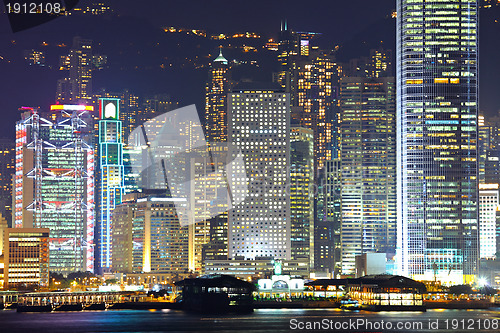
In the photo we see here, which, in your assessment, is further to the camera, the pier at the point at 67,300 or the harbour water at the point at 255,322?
the pier at the point at 67,300

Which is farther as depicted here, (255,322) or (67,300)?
(67,300)

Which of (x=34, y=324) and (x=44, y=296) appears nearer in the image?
(x=34, y=324)

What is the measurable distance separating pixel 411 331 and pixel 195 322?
28.5 m

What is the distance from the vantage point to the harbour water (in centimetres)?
13012

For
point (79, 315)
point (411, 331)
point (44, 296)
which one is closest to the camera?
point (411, 331)

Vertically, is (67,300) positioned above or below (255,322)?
below

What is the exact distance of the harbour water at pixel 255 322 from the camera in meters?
130

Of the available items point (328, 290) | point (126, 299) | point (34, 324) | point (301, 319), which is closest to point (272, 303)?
point (328, 290)

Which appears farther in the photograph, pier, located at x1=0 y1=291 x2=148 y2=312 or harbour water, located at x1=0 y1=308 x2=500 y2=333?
pier, located at x1=0 y1=291 x2=148 y2=312

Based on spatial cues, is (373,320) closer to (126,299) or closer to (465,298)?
(465,298)

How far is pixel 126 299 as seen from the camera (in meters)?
194

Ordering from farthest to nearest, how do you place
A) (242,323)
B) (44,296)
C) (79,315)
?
1. (44,296)
2. (79,315)
3. (242,323)

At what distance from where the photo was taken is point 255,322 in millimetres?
141375

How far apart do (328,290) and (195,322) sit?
56.5 m
